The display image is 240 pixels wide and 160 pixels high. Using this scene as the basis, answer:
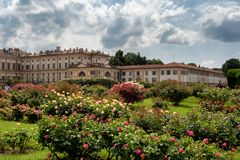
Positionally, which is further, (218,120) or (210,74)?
(210,74)

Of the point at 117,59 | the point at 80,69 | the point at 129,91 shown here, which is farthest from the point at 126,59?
the point at 129,91

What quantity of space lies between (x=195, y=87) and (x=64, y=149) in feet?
76.4

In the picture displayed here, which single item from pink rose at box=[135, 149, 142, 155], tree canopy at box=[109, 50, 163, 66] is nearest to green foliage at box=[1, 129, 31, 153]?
pink rose at box=[135, 149, 142, 155]

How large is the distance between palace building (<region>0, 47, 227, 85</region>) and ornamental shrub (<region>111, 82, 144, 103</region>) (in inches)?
1785

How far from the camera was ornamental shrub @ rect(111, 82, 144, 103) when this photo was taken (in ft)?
68.9

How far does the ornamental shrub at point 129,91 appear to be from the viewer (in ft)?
68.9

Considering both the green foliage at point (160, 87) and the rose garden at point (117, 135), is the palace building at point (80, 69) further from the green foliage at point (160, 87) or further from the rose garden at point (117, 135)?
the rose garden at point (117, 135)

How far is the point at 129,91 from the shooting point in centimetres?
2105

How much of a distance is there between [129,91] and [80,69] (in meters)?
49.9

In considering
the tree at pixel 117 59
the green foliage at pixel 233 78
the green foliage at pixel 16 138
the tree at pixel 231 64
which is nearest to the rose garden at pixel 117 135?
the green foliage at pixel 16 138

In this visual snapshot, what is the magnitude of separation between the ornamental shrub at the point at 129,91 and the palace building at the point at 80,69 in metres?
45.3

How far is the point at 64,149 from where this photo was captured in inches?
265

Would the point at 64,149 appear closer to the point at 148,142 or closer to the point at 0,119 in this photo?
the point at 148,142

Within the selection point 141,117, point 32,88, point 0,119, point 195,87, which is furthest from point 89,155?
point 195,87
